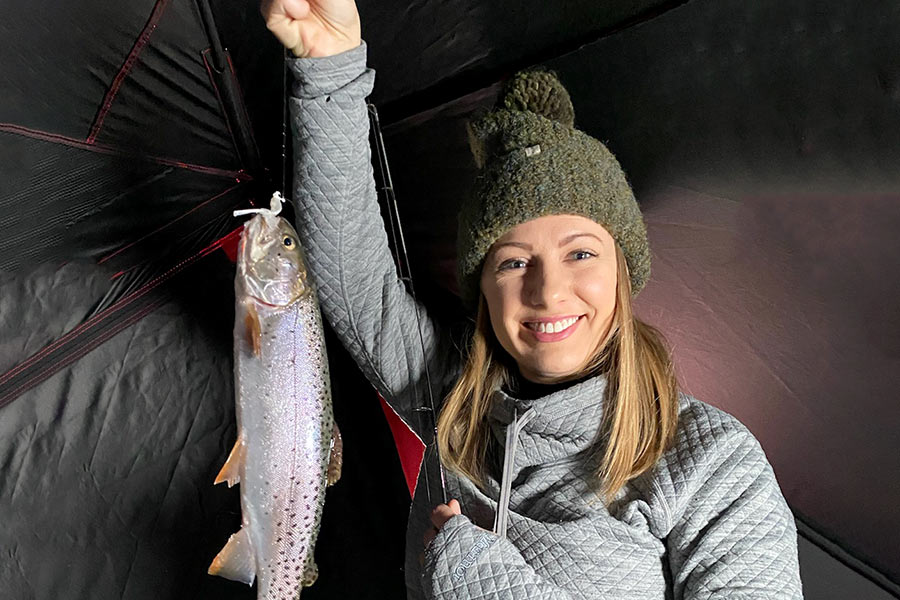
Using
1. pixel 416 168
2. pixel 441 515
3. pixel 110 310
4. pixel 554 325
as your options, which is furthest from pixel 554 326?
pixel 110 310

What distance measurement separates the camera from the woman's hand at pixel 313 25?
97 centimetres

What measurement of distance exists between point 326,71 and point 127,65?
0.34 meters

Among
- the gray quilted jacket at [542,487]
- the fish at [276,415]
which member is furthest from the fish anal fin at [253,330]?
the gray quilted jacket at [542,487]

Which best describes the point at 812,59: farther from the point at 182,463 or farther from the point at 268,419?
the point at 182,463

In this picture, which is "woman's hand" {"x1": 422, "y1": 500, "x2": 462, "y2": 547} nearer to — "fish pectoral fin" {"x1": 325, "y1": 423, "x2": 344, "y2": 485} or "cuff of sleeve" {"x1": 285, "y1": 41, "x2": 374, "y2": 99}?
"fish pectoral fin" {"x1": 325, "y1": 423, "x2": 344, "y2": 485}

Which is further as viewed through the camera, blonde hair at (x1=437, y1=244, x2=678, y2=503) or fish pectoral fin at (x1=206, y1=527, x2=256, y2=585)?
blonde hair at (x1=437, y1=244, x2=678, y2=503)

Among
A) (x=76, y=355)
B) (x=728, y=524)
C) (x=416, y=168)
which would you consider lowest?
(x=728, y=524)

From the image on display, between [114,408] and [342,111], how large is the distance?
0.61 metres

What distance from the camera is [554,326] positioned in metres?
1.28

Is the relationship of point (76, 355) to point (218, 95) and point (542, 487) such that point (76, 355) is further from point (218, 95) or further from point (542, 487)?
point (542, 487)

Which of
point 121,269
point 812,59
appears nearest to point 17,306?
point 121,269

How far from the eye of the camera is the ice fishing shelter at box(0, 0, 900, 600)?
45.9 inches

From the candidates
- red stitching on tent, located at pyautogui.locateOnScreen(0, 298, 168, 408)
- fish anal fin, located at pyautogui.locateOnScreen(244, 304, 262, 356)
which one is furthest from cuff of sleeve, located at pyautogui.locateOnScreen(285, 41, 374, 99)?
red stitching on tent, located at pyautogui.locateOnScreen(0, 298, 168, 408)

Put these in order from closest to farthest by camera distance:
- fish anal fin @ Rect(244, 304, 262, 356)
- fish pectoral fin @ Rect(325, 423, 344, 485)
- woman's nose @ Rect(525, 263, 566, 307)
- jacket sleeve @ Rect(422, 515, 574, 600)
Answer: fish anal fin @ Rect(244, 304, 262, 356)
fish pectoral fin @ Rect(325, 423, 344, 485)
jacket sleeve @ Rect(422, 515, 574, 600)
woman's nose @ Rect(525, 263, 566, 307)
